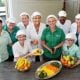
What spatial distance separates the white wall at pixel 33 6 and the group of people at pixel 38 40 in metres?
1.20

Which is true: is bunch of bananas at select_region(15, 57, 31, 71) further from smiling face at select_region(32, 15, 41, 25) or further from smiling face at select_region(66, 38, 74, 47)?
smiling face at select_region(32, 15, 41, 25)

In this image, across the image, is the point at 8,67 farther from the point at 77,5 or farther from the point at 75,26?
the point at 77,5

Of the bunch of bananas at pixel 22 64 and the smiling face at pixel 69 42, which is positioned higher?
the smiling face at pixel 69 42

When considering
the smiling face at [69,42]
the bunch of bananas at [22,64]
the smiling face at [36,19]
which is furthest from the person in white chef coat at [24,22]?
the bunch of bananas at [22,64]

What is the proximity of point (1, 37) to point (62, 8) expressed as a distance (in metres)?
2.40

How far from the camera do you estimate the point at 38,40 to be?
3299mm

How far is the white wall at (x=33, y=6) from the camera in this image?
455 centimetres

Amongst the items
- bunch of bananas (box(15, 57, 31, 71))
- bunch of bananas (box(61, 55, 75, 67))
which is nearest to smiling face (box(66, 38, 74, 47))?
bunch of bananas (box(61, 55, 75, 67))

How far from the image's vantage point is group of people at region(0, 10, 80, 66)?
282 centimetres

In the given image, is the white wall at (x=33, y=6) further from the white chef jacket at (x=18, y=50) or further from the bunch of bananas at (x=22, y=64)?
the bunch of bananas at (x=22, y=64)

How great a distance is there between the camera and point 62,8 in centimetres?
500

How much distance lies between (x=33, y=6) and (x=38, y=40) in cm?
160

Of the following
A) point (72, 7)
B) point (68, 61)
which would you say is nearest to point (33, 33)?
point (68, 61)

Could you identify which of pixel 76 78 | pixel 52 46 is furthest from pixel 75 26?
pixel 76 78
